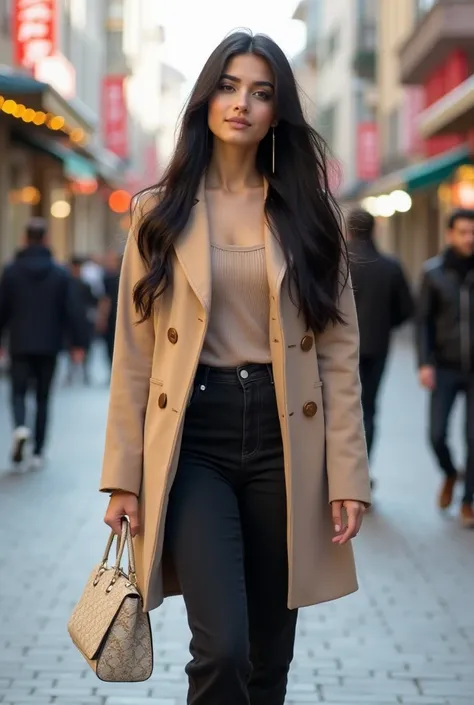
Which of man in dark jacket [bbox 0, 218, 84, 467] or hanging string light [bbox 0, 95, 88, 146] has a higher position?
hanging string light [bbox 0, 95, 88, 146]

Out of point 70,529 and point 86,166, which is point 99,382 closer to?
point 86,166

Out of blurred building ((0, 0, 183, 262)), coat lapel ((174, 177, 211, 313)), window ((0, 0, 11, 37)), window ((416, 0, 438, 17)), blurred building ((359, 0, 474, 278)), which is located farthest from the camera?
window ((416, 0, 438, 17))

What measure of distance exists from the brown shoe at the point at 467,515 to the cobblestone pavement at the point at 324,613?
0.11 meters

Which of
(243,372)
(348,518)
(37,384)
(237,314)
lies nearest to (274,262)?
(237,314)

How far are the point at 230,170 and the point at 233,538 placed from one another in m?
0.99

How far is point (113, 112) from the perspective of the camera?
45.2 metres

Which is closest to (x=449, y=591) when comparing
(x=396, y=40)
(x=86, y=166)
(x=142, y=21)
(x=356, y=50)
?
(x=86, y=166)

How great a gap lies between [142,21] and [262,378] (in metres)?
61.1

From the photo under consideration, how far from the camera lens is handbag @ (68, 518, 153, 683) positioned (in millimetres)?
3443

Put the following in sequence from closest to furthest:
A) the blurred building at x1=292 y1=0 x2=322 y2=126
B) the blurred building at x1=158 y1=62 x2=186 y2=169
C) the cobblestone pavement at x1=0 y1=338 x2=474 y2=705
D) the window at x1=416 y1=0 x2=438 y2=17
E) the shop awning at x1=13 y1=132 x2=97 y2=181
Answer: the cobblestone pavement at x1=0 y1=338 x2=474 y2=705
the shop awning at x1=13 y1=132 x2=97 y2=181
the window at x1=416 y1=0 x2=438 y2=17
the blurred building at x1=292 y1=0 x2=322 y2=126
the blurred building at x1=158 y1=62 x2=186 y2=169

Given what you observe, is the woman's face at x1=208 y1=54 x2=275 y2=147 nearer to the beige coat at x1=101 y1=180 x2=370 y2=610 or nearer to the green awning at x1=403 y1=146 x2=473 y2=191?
the beige coat at x1=101 y1=180 x2=370 y2=610

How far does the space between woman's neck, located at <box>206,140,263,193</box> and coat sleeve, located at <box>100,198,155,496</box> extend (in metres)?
0.24

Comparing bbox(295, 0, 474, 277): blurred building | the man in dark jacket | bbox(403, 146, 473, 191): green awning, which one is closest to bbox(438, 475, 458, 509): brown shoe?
bbox(295, 0, 474, 277): blurred building

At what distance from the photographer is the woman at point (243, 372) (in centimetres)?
356
